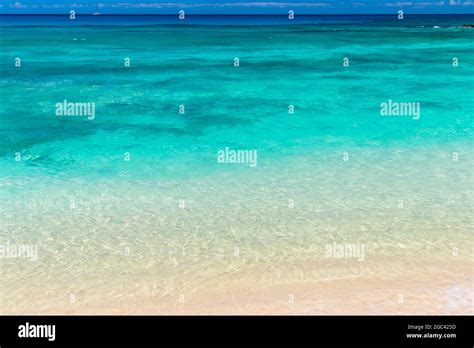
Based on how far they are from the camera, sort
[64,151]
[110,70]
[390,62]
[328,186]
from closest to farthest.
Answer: [328,186], [64,151], [110,70], [390,62]

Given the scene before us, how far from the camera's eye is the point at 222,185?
10312 millimetres

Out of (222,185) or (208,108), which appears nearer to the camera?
Answer: (222,185)

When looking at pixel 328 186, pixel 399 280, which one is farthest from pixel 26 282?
pixel 328 186

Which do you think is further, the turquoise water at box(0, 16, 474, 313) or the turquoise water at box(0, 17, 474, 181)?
the turquoise water at box(0, 17, 474, 181)

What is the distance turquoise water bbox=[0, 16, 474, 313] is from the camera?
720 cm

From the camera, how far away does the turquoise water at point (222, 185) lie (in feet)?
23.6

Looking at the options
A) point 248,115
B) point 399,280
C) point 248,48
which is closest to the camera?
point 399,280

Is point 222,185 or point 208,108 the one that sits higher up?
point 222,185

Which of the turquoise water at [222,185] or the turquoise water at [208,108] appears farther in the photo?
the turquoise water at [208,108]

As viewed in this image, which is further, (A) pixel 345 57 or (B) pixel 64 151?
(A) pixel 345 57

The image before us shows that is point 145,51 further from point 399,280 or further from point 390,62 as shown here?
point 399,280

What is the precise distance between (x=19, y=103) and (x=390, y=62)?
21249mm

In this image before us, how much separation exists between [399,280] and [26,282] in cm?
451

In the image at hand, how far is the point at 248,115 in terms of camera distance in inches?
670
